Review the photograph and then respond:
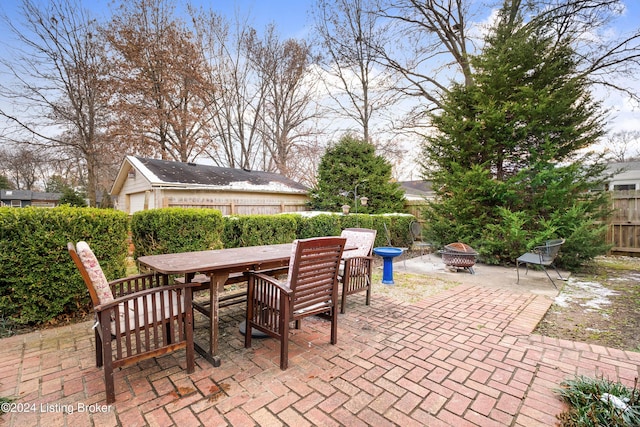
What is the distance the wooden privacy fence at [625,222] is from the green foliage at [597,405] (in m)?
8.23

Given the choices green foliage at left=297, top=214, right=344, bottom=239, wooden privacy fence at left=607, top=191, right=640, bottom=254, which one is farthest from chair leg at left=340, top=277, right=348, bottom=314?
wooden privacy fence at left=607, top=191, right=640, bottom=254

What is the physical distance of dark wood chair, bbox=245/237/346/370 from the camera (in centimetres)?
234

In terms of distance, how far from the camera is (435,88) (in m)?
11.9

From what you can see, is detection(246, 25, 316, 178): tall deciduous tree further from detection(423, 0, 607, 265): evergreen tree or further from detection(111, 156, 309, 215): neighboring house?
detection(423, 0, 607, 265): evergreen tree

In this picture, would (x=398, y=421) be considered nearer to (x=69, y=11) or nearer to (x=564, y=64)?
(x=564, y=64)

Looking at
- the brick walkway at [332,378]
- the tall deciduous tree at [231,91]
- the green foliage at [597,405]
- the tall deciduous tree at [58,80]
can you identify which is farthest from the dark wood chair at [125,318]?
the tall deciduous tree at [231,91]

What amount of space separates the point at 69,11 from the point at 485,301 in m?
17.1

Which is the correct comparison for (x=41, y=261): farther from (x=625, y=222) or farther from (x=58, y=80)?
(x=58, y=80)

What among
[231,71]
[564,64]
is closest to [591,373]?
[564,64]

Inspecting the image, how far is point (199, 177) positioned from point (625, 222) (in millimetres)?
12950

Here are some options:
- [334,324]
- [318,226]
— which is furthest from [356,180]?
[334,324]

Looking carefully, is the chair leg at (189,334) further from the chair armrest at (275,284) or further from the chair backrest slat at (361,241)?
the chair backrest slat at (361,241)

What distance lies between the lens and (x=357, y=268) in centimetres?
372

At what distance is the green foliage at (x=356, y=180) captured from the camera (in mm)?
10891
